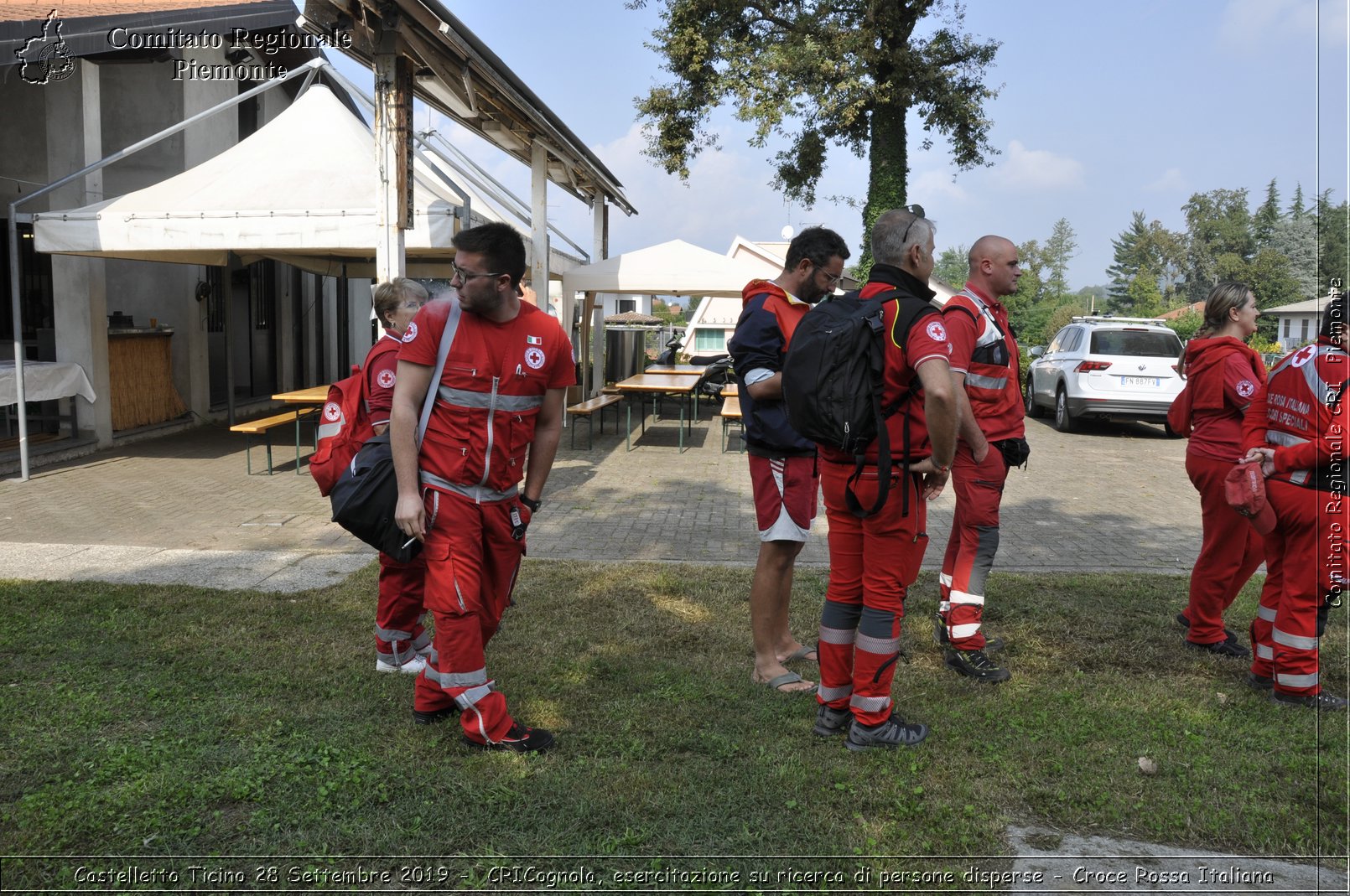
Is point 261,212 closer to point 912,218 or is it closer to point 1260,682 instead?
point 912,218

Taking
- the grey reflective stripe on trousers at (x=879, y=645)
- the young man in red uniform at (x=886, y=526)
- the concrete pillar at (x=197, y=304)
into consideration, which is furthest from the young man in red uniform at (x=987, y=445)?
the concrete pillar at (x=197, y=304)

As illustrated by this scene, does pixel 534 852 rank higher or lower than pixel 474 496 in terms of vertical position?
lower

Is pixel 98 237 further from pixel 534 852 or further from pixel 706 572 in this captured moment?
pixel 534 852

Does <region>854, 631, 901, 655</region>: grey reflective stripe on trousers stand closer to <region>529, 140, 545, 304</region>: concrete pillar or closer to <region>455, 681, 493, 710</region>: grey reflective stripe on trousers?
<region>455, 681, 493, 710</region>: grey reflective stripe on trousers

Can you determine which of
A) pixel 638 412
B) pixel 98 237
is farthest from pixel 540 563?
pixel 638 412

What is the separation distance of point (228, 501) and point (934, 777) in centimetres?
749

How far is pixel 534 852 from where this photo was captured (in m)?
3.08

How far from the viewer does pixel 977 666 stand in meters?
4.77

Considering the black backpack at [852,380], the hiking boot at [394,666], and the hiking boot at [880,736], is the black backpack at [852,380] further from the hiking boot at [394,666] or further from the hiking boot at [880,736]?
the hiking boot at [394,666]

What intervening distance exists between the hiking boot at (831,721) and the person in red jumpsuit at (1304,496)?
1.97 m

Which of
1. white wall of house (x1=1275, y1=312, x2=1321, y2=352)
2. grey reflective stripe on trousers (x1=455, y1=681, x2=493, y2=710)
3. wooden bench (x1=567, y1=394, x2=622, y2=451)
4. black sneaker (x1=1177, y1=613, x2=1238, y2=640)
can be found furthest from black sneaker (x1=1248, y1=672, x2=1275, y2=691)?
wooden bench (x1=567, y1=394, x2=622, y2=451)

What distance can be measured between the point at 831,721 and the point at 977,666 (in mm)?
1109

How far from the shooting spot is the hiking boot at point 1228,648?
17.1ft

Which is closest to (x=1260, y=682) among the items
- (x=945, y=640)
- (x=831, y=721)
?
(x=945, y=640)
